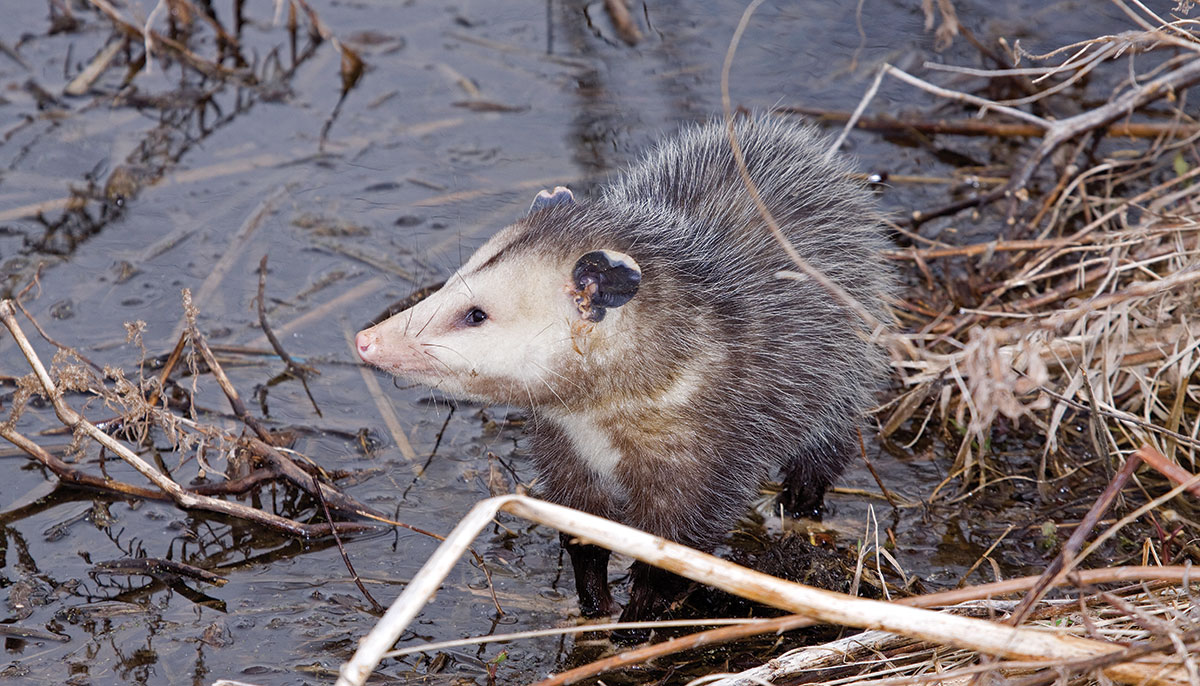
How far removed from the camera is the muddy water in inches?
107

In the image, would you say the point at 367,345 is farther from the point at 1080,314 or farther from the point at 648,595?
the point at 1080,314

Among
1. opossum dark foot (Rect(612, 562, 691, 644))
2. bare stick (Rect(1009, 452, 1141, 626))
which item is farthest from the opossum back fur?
bare stick (Rect(1009, 452, 1141, 626))

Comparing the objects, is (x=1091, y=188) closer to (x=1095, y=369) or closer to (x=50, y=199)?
(x=1095, y=369)

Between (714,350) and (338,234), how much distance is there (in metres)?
1.87

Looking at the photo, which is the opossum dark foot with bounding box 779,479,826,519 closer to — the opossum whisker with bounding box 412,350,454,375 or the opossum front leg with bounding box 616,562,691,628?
the opossum front leg with bounding box 616,562,691,628

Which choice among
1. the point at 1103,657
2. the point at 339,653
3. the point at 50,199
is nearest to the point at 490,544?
the point at 339,653

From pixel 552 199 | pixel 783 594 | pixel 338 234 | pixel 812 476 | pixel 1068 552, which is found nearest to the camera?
pixel 783 594

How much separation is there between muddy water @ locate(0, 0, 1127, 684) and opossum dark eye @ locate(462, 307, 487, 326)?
2.21 feet

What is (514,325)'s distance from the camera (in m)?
2.58

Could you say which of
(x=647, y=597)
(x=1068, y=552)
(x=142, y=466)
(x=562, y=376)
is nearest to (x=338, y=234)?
(x=142, y=466)

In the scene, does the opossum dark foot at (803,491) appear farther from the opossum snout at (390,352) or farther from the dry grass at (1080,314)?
the opossum snout at (390,352)

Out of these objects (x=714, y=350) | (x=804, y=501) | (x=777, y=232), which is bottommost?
(x=804, y=501)

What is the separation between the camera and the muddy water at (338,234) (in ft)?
8.91

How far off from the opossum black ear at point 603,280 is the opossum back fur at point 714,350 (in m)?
0.11
